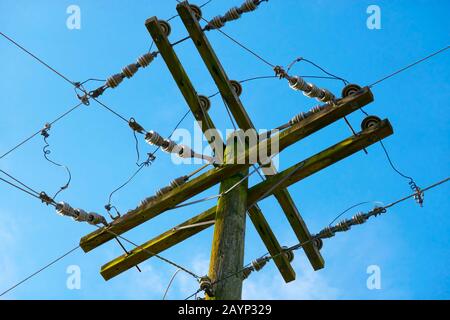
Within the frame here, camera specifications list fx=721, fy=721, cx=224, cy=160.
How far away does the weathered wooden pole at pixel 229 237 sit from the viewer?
5.63 m

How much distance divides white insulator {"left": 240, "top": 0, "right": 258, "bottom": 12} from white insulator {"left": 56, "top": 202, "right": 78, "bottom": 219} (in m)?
2.76

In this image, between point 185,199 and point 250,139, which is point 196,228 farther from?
point 250,139

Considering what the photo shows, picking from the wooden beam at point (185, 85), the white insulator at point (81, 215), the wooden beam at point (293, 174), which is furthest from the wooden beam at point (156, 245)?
the wooden beam at point (185, 85)

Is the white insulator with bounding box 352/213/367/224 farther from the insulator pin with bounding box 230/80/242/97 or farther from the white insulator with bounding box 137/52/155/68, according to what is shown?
the white insulator with bounding box 137/52/155/68

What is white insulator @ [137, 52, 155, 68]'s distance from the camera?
761 centimetres

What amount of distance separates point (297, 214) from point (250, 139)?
0.94m

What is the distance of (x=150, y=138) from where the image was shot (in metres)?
7.41

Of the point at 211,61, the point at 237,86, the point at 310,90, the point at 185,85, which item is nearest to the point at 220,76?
the point at 211,61

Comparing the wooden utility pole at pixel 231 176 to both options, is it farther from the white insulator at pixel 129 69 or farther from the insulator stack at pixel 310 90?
the white insulator at pixel 129 69

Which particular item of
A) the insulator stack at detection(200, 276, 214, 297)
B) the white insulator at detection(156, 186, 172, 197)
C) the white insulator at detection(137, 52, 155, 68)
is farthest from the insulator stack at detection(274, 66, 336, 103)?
the insulator stack at detection(200, 276, 214, 297)

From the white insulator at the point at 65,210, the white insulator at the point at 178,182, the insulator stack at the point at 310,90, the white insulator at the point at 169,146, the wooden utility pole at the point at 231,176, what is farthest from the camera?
the white insulator at the point at 169,146

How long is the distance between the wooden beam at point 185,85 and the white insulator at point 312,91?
3.28 feet

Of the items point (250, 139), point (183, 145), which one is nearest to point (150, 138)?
point (183, 145)
